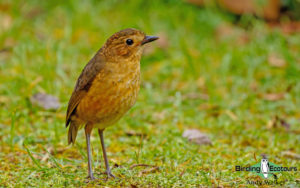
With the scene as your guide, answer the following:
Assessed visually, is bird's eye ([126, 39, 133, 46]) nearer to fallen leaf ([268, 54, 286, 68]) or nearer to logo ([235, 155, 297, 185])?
logo ([235, 155, 297, 185])

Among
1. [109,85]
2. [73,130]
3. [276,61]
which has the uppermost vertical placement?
[276,61]

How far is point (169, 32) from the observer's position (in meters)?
8.50

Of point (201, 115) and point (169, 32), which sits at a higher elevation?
point (169, 32)

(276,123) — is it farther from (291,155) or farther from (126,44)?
(126,44)

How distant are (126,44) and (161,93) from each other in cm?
249

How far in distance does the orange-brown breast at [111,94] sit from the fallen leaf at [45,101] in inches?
65.4

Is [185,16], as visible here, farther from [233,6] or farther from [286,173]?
[286,173]

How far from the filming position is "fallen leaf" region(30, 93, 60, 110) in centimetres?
579

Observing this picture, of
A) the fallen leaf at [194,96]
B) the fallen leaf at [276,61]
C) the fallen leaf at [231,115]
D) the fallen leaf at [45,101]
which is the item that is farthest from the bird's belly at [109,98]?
the fallen leaf at [276,61]

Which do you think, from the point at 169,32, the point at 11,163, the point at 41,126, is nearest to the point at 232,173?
the point at 11,163

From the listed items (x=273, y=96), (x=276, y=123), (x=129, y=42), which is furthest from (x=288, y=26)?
(x=129, y=42)

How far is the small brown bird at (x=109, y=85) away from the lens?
408 cm

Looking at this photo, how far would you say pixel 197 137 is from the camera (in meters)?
5.17

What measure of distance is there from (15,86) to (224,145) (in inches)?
113
